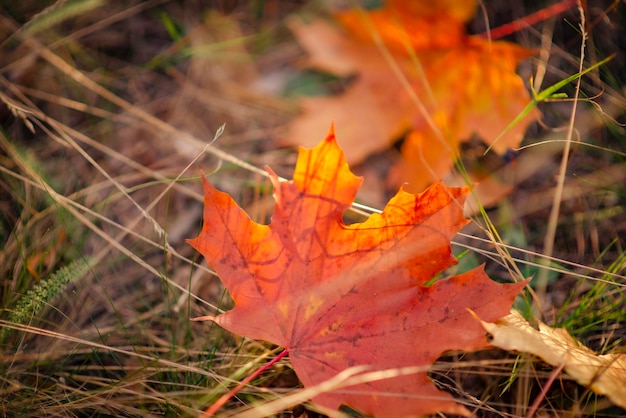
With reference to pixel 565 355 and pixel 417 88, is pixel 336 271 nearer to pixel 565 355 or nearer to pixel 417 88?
pixel 565 355

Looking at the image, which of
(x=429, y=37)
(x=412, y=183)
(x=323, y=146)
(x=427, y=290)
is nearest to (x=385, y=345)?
(x=427, y=290)

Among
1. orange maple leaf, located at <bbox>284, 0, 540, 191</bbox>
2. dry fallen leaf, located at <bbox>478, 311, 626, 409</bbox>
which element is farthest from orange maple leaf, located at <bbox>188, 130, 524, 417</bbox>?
orange maple leaf, located at <bbox>284, 0, 540, 191</bbox>

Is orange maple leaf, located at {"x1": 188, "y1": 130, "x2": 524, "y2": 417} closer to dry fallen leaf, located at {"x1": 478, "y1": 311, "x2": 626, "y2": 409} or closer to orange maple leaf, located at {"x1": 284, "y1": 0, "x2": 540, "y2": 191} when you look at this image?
dry fallen leaf, located at {"x1": 478, "y1": 311, "x2": 626, "y2": 409}

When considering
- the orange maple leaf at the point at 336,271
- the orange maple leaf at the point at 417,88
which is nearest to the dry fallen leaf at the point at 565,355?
the orange maple leaf at the point at 336,271

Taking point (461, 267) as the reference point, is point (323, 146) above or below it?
above

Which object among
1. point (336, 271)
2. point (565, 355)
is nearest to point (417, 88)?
point (336, 271)

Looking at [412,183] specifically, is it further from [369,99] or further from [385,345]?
[385,345]
